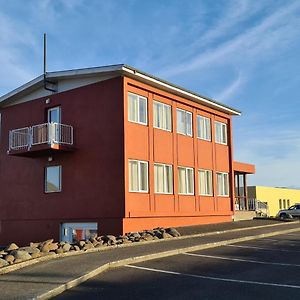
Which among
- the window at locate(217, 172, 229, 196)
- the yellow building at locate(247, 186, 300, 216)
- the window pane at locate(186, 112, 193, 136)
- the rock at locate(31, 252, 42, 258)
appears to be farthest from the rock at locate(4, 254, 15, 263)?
the yellow building at locate(247, 186, 300, 216)

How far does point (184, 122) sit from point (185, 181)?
315 centimetres

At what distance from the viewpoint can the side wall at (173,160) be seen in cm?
2148

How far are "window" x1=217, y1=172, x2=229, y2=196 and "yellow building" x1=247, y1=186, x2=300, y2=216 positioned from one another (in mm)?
22619

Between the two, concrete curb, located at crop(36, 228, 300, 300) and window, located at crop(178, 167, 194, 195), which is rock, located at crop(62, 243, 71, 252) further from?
window, located at crop(178, 167, 194, 195)

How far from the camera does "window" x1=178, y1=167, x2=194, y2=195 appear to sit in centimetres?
2488

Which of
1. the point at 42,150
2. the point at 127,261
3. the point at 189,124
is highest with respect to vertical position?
the point at 189,124

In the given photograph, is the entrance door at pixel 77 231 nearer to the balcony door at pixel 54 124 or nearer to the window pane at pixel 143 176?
the window pane at pixel 143 176

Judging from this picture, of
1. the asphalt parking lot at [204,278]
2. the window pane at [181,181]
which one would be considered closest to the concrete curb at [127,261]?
the asphalt parking lot at [204,278]

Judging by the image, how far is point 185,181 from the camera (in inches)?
995

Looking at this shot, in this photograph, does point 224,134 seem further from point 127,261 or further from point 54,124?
point 127,261

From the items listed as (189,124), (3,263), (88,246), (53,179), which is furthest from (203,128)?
(3,263)

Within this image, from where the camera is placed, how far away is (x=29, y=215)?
2441cm

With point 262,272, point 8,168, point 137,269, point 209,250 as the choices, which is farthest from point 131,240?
point 8,168

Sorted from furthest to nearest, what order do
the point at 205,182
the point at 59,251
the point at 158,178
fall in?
the point at 205,182 < the point at 158,178 < the point at 59,251
